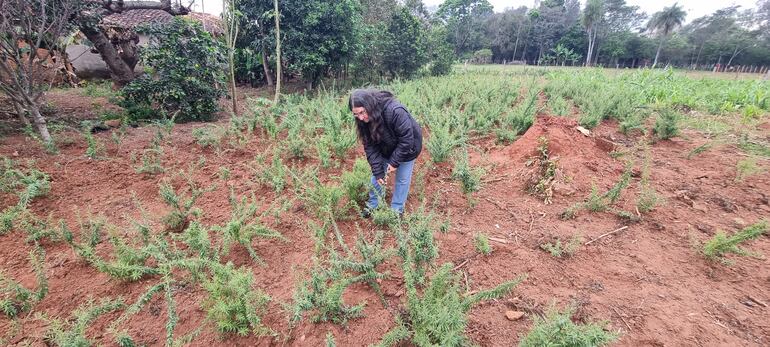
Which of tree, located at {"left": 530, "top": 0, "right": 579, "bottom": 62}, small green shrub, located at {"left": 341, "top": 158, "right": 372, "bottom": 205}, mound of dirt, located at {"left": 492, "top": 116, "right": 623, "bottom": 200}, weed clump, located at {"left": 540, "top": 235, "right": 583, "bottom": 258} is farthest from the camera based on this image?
tree, located at {"left": 530, "top": 0, "right": 579, "bottom": 62}

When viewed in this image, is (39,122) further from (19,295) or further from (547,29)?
(547,29)

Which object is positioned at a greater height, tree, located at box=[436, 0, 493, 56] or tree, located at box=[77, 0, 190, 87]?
tree, located at box=[436, 0, 493, 56]

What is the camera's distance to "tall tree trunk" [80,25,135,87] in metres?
6.41

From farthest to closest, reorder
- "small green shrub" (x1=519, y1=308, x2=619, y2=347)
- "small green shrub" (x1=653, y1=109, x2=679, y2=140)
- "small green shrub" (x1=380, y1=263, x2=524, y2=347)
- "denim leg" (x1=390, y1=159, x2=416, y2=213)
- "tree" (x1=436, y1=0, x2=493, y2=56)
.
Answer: "tree" (x1=436, y1=0, x2=493, y2=56) → "small green shrub" (x1=653, y1=109, x2=679, y2=140) → "denim leg" (x1=390, y1=159, x2=416, y2=213) → "small green shrub" (x1=380, y1=263, x2=524, y2=347) → "small green shrub" (x1=519, y1=308, x2=619, y2=347)

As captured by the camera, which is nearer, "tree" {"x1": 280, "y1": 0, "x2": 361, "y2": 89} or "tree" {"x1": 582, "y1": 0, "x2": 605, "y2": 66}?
"tree" {"x1": 280, "y1": 0, "x2": 361, "y2": 89}

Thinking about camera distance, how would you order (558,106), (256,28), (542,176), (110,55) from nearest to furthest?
(542,176), (558,106), (110,55), (256,28)

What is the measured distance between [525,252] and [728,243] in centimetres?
124

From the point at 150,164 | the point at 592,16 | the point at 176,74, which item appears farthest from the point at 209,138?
the point at 592,16

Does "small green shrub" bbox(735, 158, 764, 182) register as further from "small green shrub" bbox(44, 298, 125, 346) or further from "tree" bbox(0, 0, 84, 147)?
"tree" bbox(0, 0, 84, 147)

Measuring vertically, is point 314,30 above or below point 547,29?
below

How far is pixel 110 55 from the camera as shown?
719cm

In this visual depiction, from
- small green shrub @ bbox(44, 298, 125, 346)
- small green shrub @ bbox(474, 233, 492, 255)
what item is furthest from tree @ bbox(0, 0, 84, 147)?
small green shrub @ bbox(474, 233, 492, 255)

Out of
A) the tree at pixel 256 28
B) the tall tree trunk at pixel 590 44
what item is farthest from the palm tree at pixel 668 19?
the tree at pixel 256 28

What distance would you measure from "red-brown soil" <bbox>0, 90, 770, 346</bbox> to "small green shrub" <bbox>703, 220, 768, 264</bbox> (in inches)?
3.0
